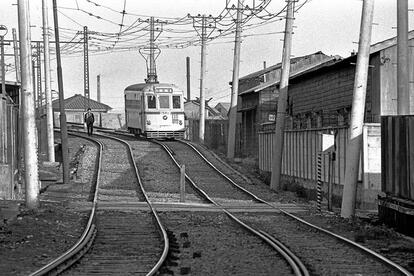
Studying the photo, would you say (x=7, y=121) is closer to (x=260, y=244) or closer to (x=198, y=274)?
(x=260, y=244)

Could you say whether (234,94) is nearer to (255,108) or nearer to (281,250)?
(255,108)

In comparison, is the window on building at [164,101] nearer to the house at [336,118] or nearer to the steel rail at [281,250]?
the house at [336,118]

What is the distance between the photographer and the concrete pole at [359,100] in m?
19.6

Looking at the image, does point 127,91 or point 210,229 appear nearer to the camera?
point 210,229

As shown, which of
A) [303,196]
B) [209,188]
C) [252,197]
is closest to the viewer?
[252,197]

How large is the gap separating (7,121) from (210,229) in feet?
27.6

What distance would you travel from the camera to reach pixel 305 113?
43.5m

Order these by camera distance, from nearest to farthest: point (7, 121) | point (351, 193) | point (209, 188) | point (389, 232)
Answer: point (389, 232) → point (351, 193) → point (7, 121) → point (209, 188)

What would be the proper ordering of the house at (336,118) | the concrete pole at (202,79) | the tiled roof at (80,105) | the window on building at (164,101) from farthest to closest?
the tiled roof at (80,105) < the concrete pole at (202,79) < the window on building at (164,101) < the house at (336,118)

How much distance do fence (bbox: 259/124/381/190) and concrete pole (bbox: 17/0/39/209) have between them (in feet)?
27.4

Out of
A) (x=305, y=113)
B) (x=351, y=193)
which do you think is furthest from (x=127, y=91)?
(x=351, y=193)

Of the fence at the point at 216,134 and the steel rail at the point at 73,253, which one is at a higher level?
the fence at the point at 216,134

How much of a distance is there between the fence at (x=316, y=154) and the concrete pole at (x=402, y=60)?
4.18 m

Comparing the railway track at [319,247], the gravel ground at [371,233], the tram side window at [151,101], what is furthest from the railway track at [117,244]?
the tram side window at [151,101]
